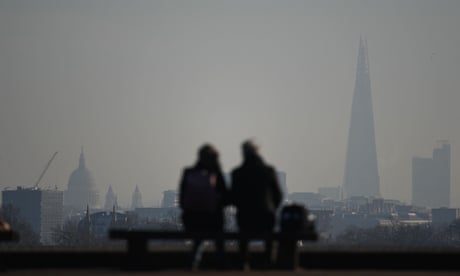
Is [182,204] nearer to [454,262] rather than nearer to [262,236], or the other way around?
[262,236]

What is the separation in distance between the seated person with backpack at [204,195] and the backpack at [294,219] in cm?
97

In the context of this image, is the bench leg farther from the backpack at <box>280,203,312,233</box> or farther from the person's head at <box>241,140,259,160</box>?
the person's head at <box>241,140,259,160</box>

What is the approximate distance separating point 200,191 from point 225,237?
32.5 inches

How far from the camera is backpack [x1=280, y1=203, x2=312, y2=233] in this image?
94.0 ft

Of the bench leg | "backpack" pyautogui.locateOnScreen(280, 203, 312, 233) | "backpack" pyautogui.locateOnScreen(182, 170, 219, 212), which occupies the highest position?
"backpack" pyautogui.locateOnScreen(182, 170, 219, 212)

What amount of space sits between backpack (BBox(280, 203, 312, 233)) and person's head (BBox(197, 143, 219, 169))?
1353 mm

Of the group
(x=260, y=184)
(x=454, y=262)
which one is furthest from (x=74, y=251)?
(x=454, y=262)

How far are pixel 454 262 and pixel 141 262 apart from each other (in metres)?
4.97

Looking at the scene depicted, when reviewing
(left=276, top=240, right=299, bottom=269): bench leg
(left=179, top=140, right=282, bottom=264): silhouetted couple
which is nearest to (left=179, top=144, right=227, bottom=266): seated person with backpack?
(left=179, top=140, right=282, bottom=264): silhouetted couple

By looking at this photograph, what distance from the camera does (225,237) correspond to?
28.1 meters

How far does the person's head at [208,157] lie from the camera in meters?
28.2

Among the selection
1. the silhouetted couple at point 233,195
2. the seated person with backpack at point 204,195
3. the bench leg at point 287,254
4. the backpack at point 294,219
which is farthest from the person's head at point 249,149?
the bench leg at point 287,254

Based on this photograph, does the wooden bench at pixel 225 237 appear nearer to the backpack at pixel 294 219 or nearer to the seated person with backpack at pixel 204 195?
the seated person with backpack at pixel 204 195

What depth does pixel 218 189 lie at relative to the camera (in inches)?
1124
